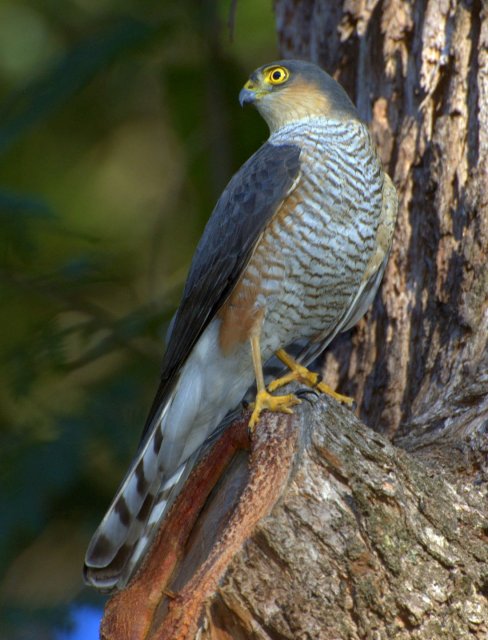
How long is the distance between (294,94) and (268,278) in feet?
3.35

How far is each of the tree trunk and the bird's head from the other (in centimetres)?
30

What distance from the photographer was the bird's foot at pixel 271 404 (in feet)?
9.66

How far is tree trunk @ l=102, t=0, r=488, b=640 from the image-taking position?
247 centimetres

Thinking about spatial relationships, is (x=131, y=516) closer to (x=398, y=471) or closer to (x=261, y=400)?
(x=261, y=400)

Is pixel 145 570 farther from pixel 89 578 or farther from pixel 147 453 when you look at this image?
pixel 147 453

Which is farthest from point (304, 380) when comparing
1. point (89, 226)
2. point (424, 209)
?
point (89, 226)

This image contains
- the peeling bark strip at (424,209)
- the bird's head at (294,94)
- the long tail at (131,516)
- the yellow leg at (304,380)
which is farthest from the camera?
the bird's head at (294,94)

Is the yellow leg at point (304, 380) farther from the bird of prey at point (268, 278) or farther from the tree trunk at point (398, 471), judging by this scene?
the tree trunk at point (398, 471)

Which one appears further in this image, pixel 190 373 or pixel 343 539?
pixel 190 373

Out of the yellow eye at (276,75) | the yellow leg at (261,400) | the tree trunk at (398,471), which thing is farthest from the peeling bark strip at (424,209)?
the yellow leg at (261,400)

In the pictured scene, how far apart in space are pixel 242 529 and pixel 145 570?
0.42m

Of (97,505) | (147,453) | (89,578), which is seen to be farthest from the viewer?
(97,505)

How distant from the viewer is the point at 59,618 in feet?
13.9

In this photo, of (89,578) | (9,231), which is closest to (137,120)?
(9,231)
